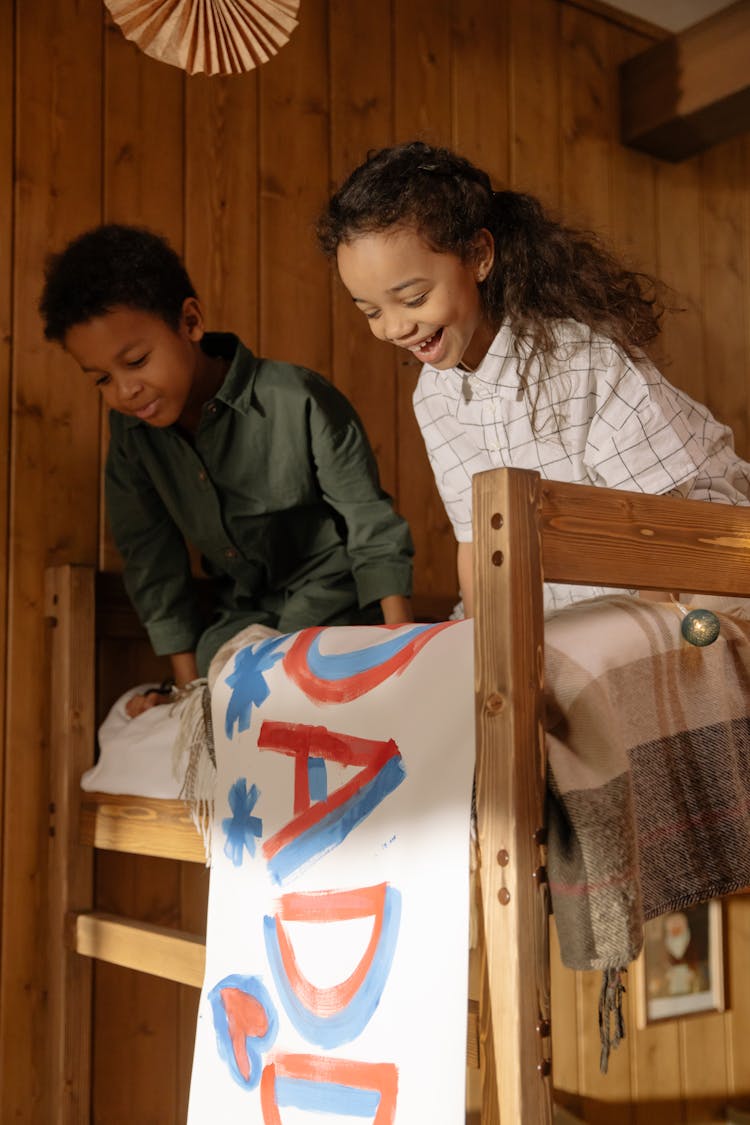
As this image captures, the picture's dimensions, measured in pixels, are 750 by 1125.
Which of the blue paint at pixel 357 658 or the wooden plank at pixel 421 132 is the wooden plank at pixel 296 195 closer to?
the wooden plank at pixel 421 132

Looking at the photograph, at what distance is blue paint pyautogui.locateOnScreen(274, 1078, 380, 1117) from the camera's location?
915 millimetres

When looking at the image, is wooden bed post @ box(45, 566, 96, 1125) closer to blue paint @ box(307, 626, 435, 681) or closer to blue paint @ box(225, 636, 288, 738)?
blue paint @ box(225, 636, 288, 738)

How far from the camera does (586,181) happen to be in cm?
226

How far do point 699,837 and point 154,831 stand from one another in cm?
66

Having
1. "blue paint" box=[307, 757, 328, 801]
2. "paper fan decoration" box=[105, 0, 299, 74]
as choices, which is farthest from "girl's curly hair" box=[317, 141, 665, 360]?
"blue paint" box=[307, 757, 328, 801]

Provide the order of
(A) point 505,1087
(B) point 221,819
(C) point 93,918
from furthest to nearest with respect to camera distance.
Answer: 1. (C) point 93,918
2. (B) point 221,819
3. (A) point 505,1087

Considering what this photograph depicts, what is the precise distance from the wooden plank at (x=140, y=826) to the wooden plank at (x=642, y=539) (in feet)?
1.92

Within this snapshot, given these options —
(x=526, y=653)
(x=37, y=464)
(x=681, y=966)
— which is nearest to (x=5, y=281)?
(x=37, y=464)

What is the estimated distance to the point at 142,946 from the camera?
1.38 metres

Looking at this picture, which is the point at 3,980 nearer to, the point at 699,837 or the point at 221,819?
the point at 221,819

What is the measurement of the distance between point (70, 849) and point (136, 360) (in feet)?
2.08

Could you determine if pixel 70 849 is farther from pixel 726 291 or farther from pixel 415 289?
pixel 726 291

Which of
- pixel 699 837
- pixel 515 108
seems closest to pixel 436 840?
pixel 699 837

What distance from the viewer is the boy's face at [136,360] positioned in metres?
1.43
